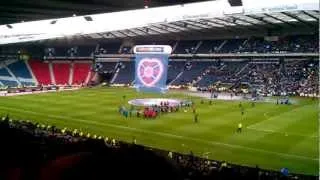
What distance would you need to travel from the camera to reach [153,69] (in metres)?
38.7

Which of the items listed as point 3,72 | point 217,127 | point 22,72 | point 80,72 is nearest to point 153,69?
point 217,127

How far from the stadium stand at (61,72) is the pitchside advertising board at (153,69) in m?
56.0

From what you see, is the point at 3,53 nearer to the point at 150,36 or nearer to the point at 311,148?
the point at 150,36

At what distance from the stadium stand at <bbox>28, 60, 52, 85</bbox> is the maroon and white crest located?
183 ft

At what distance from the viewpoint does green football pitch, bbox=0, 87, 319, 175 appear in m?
28.5

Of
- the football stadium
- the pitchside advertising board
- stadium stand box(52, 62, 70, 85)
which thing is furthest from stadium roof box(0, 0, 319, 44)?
stadium stand box(52, 62, 70, 85)

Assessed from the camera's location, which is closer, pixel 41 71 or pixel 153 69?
pixel 153 69

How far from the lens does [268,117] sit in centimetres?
4350

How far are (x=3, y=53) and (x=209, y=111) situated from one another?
61.6 meters

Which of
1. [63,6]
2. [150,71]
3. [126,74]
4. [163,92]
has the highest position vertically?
[63,6]

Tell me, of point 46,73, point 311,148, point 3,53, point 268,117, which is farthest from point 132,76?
point 311,148

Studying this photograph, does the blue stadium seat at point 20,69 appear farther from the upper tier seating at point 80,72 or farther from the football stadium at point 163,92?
the upper tier seating at point 80,72

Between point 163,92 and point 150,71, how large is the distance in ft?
7.08

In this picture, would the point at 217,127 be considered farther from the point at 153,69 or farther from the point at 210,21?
the point at 210,21
